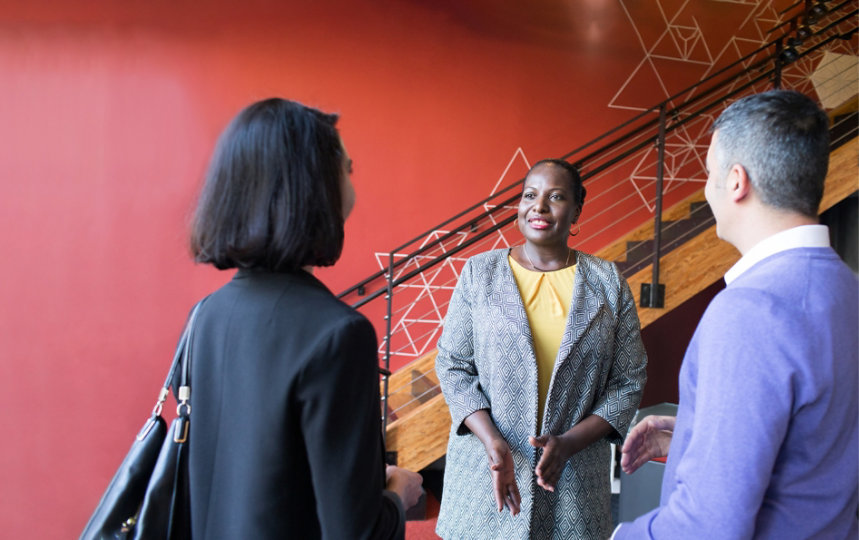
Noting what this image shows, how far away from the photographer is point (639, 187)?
16.2 feet

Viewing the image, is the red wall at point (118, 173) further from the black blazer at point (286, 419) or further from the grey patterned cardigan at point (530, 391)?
the black blazer at point (286, 419)

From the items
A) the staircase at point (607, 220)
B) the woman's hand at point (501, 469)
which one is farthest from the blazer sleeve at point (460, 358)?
the staircase at point (607, 220)

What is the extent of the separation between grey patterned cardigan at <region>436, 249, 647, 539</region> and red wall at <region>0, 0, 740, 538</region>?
2.74m

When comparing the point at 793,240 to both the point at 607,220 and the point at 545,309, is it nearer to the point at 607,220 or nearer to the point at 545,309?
the point at 545,309

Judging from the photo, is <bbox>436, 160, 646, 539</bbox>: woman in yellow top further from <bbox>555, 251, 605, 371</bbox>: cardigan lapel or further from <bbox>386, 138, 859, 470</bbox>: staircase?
<bbox>386, 138, 859, 470</bbox>: staircase

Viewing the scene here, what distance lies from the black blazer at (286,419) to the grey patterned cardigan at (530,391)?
80cm

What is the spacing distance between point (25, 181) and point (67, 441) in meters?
1.75

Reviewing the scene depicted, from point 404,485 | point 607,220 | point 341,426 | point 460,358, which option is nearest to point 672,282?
point 607,220

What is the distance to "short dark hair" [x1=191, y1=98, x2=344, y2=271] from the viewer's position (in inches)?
38.8

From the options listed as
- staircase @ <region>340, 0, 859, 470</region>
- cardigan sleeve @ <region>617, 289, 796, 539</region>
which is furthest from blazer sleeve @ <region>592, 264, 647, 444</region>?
staircase @ <region>340, 0, 859, 470</region>

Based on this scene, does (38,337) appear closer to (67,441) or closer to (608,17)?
(67,441)

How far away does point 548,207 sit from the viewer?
199 cm

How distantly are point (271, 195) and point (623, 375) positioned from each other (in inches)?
50.1

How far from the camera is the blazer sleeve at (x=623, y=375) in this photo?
5.85 feet
